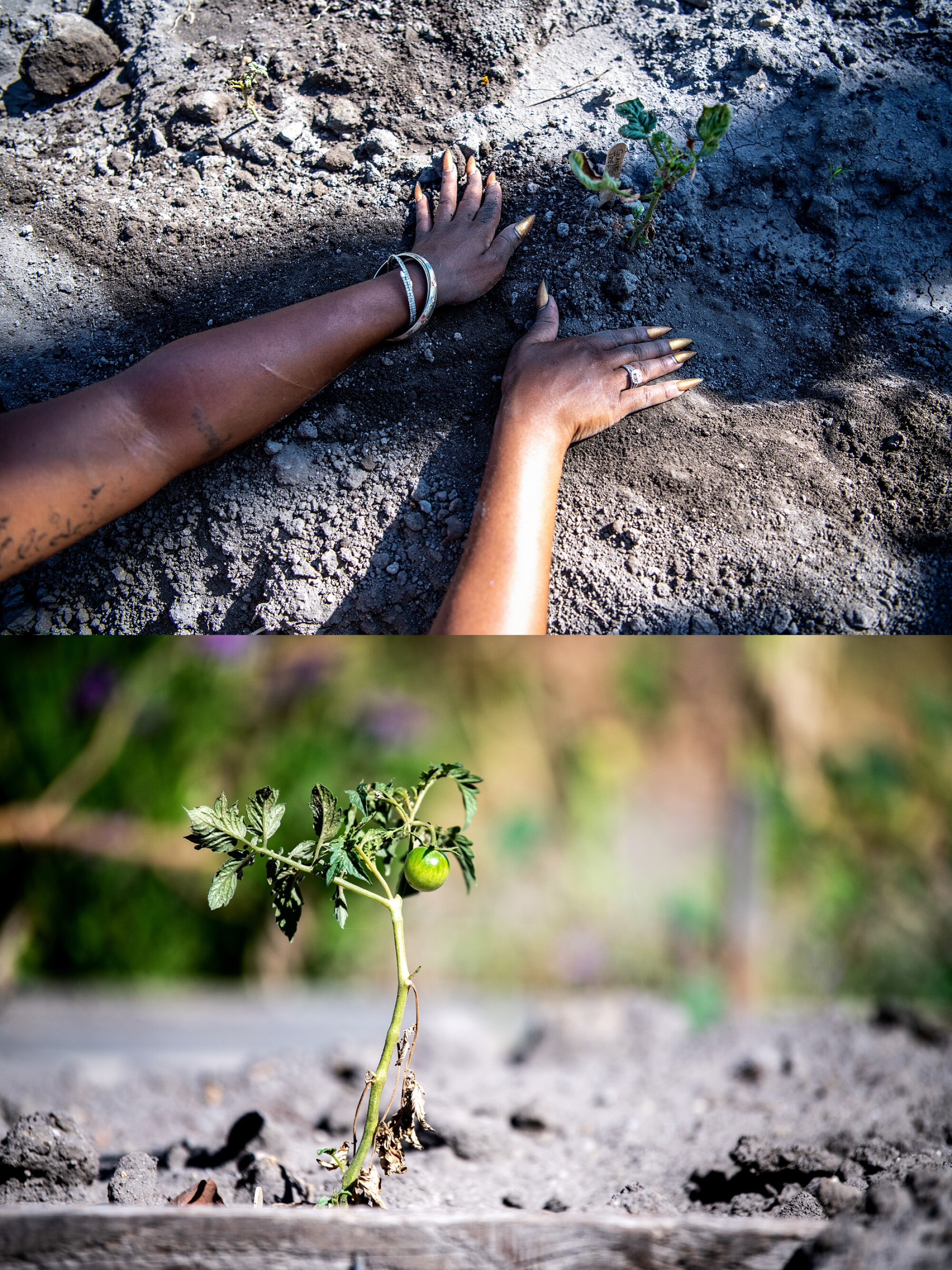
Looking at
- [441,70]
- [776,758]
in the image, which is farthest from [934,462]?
[441,70]

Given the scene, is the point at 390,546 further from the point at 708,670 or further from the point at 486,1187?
the point at 708,670

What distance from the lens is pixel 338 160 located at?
2.17 m

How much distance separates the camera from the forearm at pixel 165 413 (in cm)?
168

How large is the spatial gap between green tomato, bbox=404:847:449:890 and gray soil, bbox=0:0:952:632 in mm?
932

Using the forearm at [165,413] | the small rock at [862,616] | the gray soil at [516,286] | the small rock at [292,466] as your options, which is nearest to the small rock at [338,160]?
the gray soil at [516,286]

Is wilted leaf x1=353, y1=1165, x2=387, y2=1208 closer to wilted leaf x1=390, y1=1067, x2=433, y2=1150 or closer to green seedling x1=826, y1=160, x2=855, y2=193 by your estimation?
wilted leaf x1=390, y1=1067, x2=433, y2=1150

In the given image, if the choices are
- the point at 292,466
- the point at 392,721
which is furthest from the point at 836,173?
the point at 392,721

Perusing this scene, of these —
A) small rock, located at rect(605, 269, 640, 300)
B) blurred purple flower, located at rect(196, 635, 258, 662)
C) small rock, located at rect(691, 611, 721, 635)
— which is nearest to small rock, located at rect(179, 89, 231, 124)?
small rock, located at rect(605, 269, 640, 300)

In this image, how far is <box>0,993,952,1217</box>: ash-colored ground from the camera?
1177mm

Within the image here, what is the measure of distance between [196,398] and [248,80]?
108cm

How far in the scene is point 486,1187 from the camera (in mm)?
1238

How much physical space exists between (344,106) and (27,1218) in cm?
238

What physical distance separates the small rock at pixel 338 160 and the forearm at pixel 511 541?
0.86m

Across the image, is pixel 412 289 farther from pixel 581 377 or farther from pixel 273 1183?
pixel 273 1183
